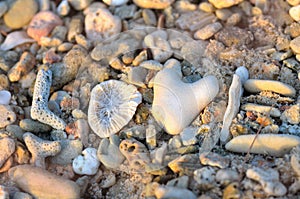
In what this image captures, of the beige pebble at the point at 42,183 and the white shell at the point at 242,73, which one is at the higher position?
the white shell at the point at 242,73

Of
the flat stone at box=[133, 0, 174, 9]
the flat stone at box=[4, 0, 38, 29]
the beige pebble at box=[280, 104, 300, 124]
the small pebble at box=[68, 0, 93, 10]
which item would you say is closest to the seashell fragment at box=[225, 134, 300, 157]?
the beige pebble at box=[280, 104, 300, 124]

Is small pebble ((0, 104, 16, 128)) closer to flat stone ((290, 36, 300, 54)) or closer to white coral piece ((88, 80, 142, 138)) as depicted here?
white coral piece ((88, 80, 142, 138))

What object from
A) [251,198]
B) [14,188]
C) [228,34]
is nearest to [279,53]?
[228,34]

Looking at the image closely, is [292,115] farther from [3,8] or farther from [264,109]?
[3,8]

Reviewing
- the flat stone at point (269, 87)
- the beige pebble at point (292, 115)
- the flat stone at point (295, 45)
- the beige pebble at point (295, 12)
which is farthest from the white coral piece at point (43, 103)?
the beige pebble at point (295, 12)

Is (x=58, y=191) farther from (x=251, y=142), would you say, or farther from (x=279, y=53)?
(x=279, y=53)

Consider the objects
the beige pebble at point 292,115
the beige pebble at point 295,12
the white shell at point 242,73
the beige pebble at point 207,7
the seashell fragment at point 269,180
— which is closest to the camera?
the seashell fragment at point 269,180

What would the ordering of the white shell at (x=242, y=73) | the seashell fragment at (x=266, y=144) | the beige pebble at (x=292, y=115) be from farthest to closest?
the white shell at (x=242, y=73) < the beige pebble at (x=292, y=115) < the seashell fragment at (x=266, y=144)

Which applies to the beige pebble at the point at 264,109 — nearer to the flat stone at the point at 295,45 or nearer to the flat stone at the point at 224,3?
the flat stone at the point at 295,45
